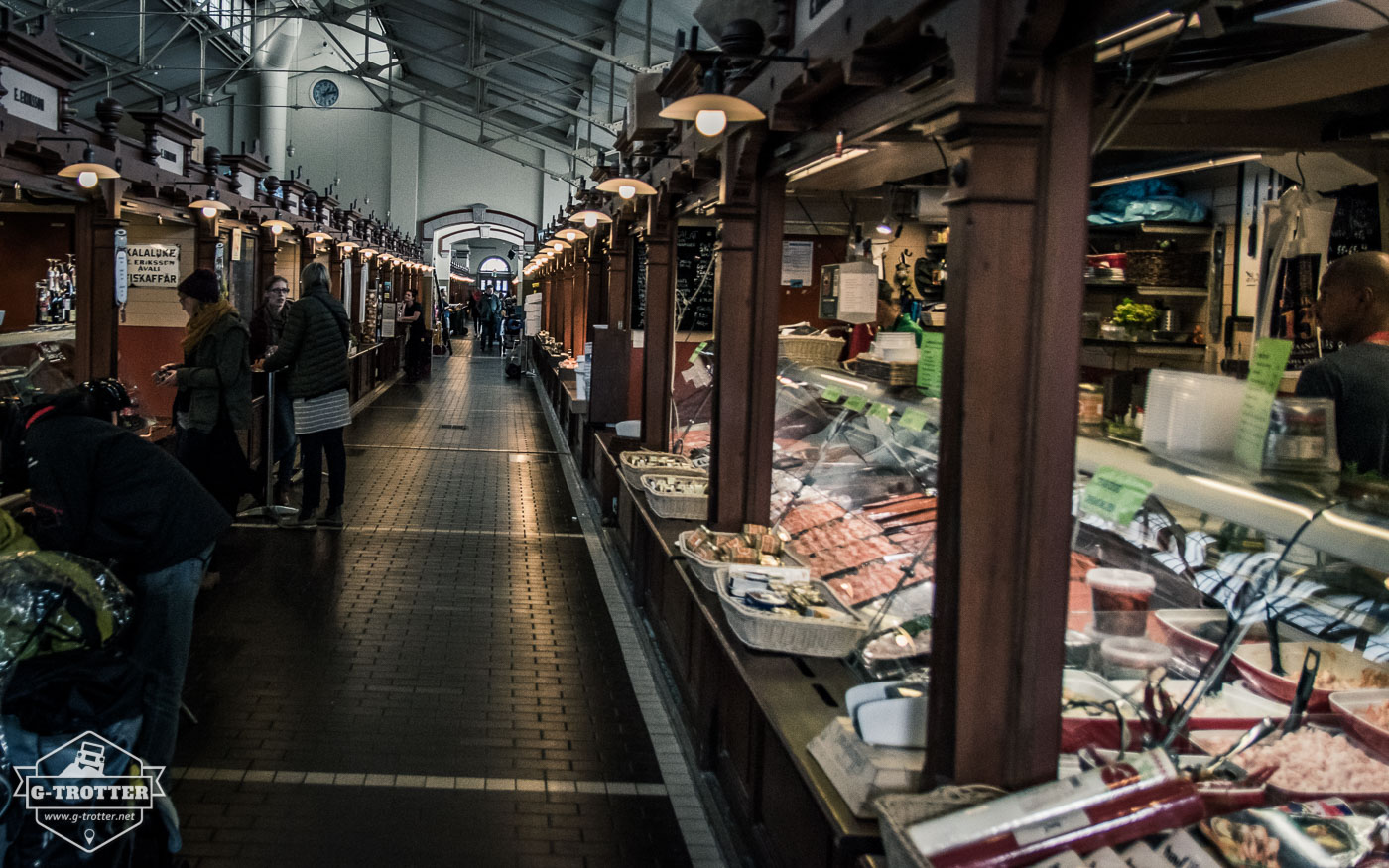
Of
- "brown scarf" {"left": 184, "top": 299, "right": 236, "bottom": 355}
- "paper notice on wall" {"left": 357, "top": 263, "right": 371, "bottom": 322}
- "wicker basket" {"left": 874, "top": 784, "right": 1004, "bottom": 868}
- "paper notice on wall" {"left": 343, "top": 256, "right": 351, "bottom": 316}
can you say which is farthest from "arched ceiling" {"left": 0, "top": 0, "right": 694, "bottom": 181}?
"wicker basket" {"left": 874, "top": 784, "right": 1004, "bottom": 868}

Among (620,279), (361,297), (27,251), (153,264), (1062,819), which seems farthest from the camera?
(361,297)

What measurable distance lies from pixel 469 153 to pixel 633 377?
25291mm

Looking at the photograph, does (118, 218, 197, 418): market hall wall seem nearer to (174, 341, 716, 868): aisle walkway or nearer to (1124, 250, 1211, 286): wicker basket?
(174, 341, 716, 868): aisle walkway

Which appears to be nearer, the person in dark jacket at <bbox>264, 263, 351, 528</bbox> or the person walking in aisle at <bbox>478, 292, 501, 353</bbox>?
the person in dark jacket at <bbox>264, 263, 351, 528</bbox>

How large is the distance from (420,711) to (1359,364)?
3.74 metres

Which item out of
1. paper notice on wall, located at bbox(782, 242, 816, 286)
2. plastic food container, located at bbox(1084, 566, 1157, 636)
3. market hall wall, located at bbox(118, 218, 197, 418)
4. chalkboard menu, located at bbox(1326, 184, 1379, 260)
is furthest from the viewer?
market hall wall, located at bbox(118, 218, 197, 418)

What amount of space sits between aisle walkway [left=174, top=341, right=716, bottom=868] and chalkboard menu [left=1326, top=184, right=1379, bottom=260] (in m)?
3.81

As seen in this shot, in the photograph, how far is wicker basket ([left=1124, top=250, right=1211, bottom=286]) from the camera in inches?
307

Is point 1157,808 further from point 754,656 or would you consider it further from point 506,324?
point 506,324

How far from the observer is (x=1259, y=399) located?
2.87 meters

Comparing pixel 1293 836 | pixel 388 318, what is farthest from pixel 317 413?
pixel 388 318

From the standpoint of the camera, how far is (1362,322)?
3.62 metres

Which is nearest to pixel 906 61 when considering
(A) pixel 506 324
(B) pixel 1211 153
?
(B) pixel 1211 153

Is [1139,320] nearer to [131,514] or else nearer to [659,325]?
[659,325]
